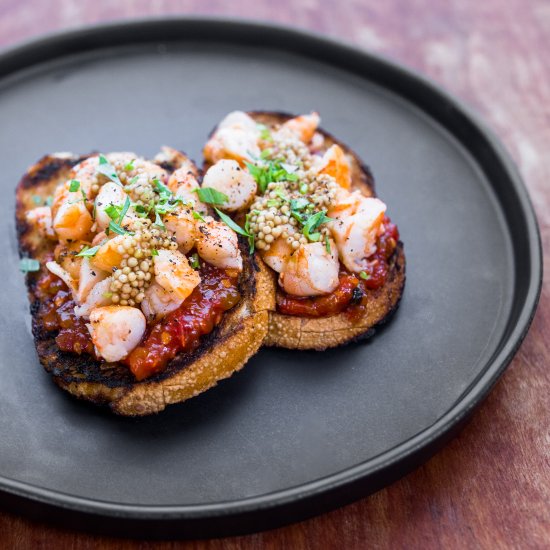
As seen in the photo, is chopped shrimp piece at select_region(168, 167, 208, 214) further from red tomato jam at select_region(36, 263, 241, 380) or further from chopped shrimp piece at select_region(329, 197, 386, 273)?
chopped shrimp piece at select_region(329, 197, 386, 273)

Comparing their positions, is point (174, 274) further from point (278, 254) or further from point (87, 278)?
point (278, 254)

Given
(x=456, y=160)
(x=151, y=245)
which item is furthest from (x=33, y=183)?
(x=456, y=160)

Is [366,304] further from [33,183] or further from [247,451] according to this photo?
[33,183]

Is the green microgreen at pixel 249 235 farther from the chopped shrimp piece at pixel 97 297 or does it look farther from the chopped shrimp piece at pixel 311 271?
the chopped shrimp piece at pixel 97 297

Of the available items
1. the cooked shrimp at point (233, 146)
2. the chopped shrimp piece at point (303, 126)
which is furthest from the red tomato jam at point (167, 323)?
the chopped shrimp piece at point (303, 126)

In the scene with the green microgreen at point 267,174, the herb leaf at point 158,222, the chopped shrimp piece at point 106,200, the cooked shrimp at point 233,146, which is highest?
the chopped shrimp piece at point 106,200
